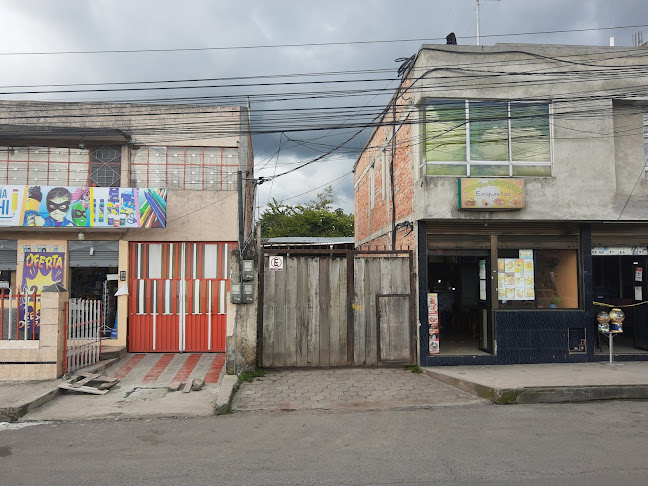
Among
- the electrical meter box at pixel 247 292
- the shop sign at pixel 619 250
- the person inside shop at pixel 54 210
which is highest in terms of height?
the person inside shop at pixel 54 210

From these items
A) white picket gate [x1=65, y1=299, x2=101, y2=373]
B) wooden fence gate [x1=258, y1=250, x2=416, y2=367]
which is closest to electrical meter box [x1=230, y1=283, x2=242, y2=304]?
wooden fence gate [x1=258, y1=250, x2=416, y2=367]

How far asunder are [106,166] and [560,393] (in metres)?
10.4

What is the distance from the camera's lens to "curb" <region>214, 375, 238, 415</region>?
20.9 feet

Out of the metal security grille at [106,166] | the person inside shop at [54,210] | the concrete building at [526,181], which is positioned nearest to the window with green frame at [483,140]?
the concrete building at [526,181]

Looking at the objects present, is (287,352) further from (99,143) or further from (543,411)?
(99,143)

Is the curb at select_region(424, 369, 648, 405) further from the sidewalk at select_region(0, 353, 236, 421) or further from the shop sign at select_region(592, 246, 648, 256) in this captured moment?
the sidewalk at select_region(0, 353, 236, 421)

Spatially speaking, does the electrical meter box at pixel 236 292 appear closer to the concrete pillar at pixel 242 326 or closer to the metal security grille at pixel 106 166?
the concrete pillar at pixel 242 326

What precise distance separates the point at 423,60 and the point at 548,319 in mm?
5702

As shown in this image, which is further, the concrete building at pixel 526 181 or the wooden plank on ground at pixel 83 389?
the concrete building at pixel 526 181

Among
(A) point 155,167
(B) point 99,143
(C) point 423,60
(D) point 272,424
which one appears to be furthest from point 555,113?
(B) point 99,143

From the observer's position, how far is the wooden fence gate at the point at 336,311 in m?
8.73

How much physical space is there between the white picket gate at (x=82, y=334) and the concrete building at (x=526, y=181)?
21.0 ft

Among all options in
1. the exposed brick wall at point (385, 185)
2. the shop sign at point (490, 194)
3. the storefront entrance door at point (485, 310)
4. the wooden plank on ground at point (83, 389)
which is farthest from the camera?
the exposed brick wall at point (385, 185)

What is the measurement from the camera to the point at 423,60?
8.92 meters
